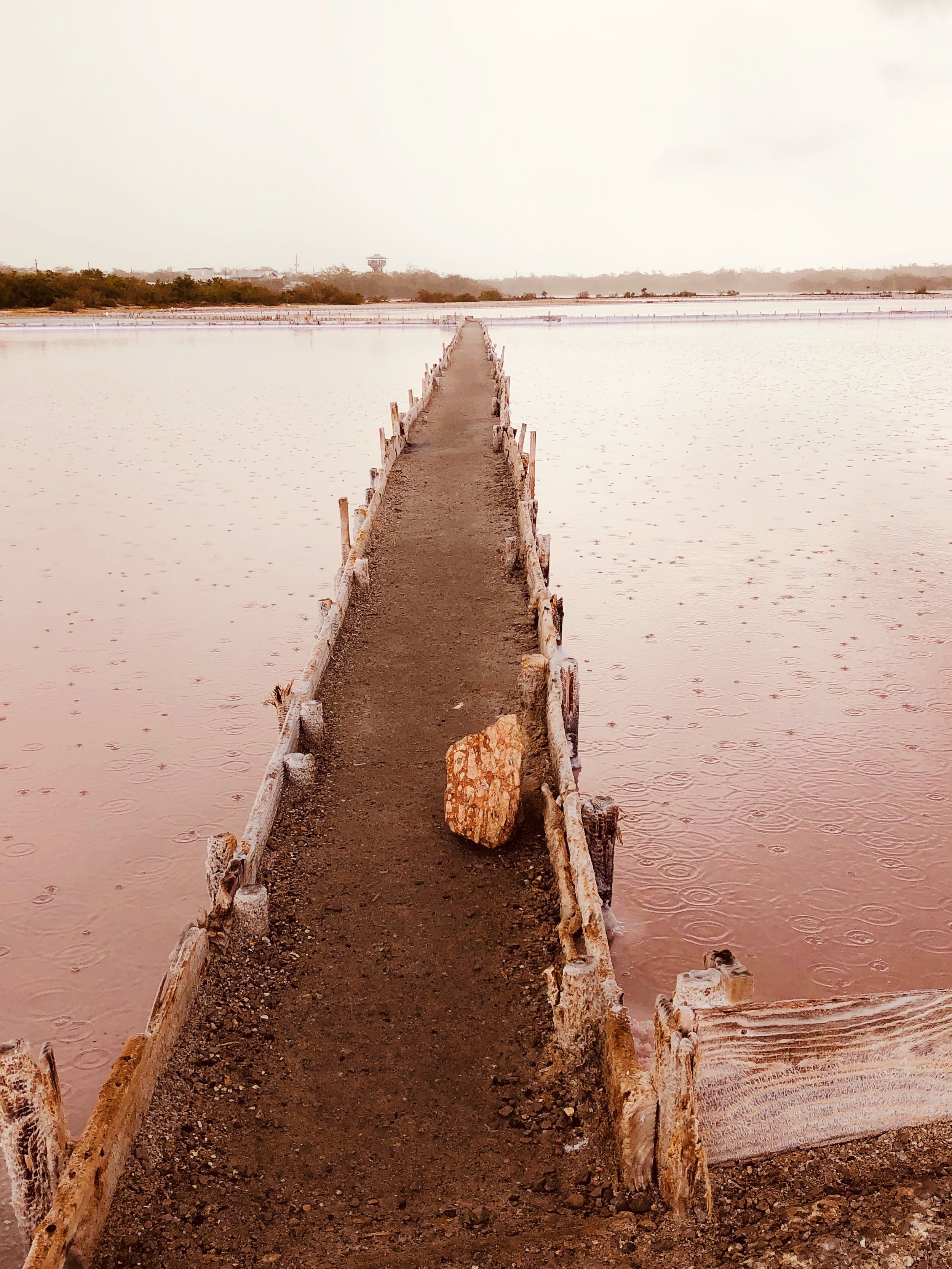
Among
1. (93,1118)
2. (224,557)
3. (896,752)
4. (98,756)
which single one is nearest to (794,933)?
(896,752)

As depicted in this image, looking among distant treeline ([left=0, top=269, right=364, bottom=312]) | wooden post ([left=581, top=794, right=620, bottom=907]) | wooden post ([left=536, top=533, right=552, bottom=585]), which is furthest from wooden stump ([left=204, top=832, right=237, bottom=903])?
distant treeline ([left=0, top=269, right=364, bottom=312])

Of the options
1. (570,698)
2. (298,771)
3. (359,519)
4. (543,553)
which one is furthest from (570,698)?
(359,519)

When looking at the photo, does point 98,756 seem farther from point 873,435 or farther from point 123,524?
point 873,435

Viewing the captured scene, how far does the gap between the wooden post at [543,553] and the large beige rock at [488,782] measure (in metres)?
5.22

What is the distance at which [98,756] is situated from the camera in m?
9.49

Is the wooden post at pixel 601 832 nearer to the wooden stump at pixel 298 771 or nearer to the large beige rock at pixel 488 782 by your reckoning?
the large beige rock at pixel 488 782

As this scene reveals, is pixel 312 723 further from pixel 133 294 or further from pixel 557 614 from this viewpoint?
pixel 133 294

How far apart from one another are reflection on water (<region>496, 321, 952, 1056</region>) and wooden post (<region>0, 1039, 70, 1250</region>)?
3.74 meters

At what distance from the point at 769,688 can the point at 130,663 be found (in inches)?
289

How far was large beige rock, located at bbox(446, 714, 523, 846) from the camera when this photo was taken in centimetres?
636

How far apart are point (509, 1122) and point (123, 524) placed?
51.0 feet

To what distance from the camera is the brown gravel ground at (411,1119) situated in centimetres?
364

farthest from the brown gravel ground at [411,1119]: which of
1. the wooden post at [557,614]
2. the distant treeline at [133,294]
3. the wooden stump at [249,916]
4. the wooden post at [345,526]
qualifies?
the distant treeline at [133,294]

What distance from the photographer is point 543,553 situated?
12016mm
